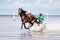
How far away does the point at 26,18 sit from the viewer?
23422mm

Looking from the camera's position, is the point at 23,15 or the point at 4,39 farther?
the point at 23,15

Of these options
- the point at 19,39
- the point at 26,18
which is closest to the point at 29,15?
the point at 26,18

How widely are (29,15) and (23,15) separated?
471mm

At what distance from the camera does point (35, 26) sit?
2466 centimetres

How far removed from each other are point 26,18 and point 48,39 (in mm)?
4708

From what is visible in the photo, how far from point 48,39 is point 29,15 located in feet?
15.5

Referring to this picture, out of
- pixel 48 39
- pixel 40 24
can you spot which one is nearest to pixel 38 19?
pixel 40 24

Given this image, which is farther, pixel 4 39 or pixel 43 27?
pixel 43 27

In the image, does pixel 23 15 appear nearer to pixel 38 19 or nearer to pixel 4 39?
pixel 38 19

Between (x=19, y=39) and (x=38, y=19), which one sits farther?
(x=38, y=19)

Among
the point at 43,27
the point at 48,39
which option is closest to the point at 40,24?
the point at 43,27

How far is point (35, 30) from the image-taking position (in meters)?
24.2

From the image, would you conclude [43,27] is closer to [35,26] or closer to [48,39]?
[35,26]

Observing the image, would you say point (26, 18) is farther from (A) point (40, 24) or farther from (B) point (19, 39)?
(B) point (19, 39)
